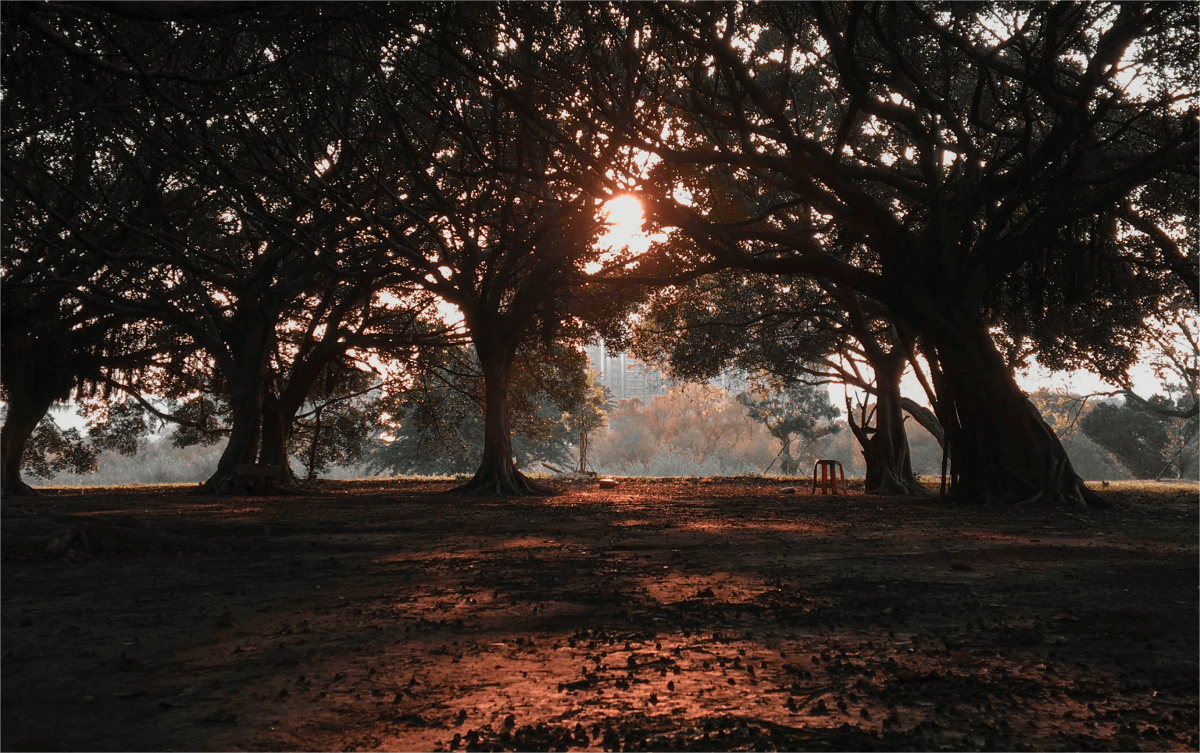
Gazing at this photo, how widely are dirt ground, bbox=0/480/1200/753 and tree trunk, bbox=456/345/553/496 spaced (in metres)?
12.4

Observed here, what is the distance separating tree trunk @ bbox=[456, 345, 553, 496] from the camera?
837 inches

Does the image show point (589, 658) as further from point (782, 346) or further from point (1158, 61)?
point (782, 346)

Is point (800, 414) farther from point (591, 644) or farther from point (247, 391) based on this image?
point (591, 644)

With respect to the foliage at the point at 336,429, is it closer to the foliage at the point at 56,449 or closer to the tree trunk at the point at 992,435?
the foliage at the point at 56,449

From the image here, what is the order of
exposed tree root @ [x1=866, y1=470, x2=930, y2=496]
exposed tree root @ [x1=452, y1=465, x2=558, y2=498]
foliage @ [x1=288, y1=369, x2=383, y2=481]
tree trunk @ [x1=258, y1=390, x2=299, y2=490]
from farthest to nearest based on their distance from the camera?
foliage @ [x1=288, y1=369, x2=383, y2=481] → tree trunk @ [x1=258, y1=390, x2=299, y2=490] → exposed tree root @ [x1=866, y1=470, x2=930, y2=496] → exposed tree root @ [x1=452, y1=465, x2=558, y2=498]

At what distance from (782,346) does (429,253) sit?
1201 cm

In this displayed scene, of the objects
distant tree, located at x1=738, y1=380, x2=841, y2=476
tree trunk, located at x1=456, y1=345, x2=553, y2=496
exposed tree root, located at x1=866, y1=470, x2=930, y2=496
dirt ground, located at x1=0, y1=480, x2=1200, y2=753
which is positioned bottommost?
dirt ground, located at x1=0, y1=480, x2=1200, y2=753

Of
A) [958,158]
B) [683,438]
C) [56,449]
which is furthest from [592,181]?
[683,438]

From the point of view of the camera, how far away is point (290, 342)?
28.9m

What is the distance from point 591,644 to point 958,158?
1602cm

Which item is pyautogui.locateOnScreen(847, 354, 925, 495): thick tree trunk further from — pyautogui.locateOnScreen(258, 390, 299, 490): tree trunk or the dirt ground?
pyautogui.locateOnScreen(258, 390, 299, 490): tree trunk

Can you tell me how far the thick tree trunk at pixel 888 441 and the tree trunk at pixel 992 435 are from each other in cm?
667

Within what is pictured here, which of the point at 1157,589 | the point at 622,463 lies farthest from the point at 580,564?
the point at 622,463

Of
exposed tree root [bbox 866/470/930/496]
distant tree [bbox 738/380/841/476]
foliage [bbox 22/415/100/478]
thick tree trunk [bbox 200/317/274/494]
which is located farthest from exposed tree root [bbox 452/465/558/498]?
distant tree [bbox 738/380/841/476]
